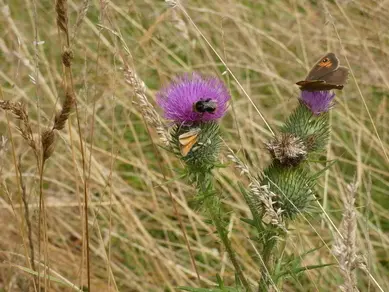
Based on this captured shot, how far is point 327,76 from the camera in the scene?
239cm

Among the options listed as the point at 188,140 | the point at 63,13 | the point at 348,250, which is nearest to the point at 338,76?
the point at 188,140

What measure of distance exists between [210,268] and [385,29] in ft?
6.86

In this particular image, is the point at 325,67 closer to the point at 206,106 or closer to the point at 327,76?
the point at 327,76

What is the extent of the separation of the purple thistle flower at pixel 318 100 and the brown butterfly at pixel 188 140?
0.54m

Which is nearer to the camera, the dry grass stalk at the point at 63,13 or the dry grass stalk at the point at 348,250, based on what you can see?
the dry grass stalk at the point at 348,250

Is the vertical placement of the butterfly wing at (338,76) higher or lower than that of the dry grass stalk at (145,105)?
higher

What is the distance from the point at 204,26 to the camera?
5098 mm

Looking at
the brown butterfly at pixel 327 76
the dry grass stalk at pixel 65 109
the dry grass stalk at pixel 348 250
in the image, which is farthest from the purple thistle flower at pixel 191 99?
the dry grass stalk at pixel 348 250

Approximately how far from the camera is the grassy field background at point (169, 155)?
337 cm

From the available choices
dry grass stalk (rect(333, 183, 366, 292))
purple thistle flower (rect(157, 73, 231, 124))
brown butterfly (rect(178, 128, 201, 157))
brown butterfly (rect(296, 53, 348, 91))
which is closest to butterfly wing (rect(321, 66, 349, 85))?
brown butterfly (rect(296, 53, 348, 91))

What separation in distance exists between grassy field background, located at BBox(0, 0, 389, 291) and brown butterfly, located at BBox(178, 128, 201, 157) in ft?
1.83

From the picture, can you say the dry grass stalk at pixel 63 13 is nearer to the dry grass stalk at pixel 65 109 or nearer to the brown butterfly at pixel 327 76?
the dry grass stalk at pixel 65 109

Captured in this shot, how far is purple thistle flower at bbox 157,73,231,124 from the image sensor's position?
7.68 feet

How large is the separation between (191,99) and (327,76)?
557 mm
